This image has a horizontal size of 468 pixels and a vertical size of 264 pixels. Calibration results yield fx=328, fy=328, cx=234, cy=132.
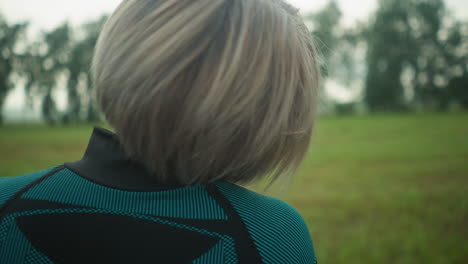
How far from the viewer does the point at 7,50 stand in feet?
154

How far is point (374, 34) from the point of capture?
51.8m

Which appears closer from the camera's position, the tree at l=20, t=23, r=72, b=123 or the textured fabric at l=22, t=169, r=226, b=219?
the textured fabric at l=22, t=169, r=226, b=219

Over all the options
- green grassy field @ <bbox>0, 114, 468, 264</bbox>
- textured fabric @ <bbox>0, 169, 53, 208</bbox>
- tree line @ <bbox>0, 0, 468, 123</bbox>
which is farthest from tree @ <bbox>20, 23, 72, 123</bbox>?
textured fabric @ <bbox>0, 169, 53, 208</bbox>

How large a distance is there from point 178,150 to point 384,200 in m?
6.27

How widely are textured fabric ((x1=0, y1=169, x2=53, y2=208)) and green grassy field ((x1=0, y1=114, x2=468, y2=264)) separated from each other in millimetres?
2532

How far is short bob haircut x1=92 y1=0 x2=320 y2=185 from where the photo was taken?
863 mm

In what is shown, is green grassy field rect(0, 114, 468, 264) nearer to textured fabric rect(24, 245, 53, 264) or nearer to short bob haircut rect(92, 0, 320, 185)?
short bob haircut rect(92, 0, 320, 185)

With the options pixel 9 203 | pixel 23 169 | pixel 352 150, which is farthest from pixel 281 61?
pixel 352 150

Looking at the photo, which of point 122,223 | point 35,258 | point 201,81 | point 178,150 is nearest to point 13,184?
point 35,258

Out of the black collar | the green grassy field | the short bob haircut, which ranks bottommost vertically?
the green grassy field

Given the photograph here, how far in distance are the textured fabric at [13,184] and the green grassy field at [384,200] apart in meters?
2.53

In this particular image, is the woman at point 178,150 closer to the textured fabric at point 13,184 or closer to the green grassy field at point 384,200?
the textured fabric at point 13,184

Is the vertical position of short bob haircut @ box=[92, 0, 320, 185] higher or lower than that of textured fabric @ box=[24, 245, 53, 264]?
higher

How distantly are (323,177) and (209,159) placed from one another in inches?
318
